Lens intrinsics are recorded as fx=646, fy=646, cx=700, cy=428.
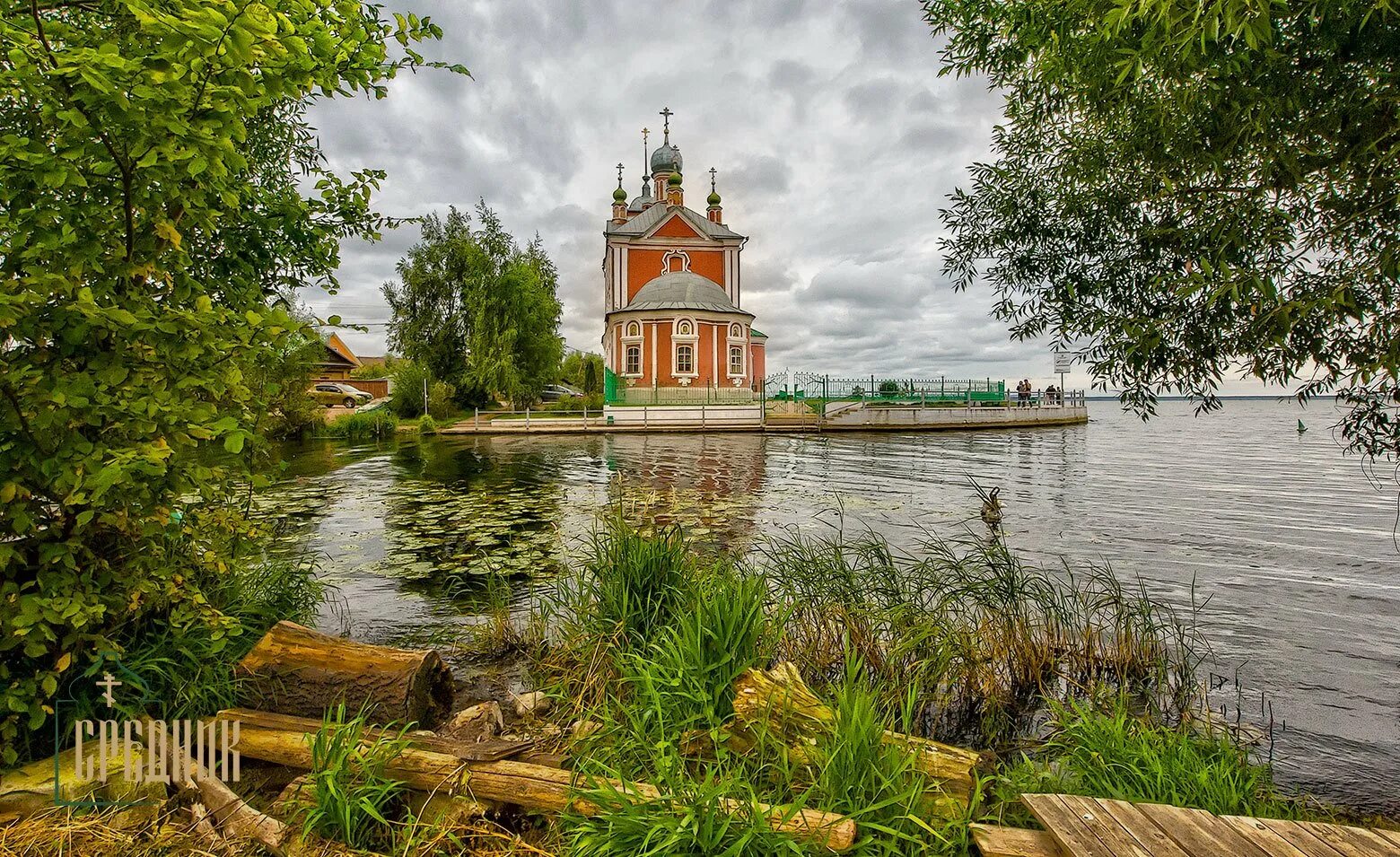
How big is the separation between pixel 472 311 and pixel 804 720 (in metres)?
34.3

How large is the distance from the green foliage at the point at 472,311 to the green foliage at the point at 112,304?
1259 inches

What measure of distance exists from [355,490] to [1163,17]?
12.8 metres

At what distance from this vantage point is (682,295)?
35.8 metres

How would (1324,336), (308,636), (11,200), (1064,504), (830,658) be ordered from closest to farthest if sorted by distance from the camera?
(11,200) < (308,636) < (1324,336) < (830,658) < (1064,504)

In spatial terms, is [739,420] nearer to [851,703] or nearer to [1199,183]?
[1199,183]

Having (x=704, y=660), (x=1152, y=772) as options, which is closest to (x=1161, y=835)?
(x=1152, y=772)

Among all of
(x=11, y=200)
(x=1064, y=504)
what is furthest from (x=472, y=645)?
(x=1064, y=504)

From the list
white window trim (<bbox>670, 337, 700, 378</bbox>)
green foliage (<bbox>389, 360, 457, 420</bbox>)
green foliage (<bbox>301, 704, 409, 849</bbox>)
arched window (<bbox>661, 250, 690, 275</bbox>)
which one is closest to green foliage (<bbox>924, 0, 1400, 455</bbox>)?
green foliage (<bbox>301, 704, 409, 849</bbox>)

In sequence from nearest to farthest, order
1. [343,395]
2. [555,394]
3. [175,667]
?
[175,667], [343,395], [555,394]

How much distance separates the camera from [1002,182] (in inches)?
185

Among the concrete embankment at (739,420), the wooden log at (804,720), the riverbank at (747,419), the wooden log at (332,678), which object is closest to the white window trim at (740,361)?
the riverbank at (747,419)

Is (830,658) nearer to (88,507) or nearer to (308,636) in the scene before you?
(308,636)

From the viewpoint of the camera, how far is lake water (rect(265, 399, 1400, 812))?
4340 millimetres

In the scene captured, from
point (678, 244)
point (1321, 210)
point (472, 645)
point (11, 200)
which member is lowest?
point (472, 645)
